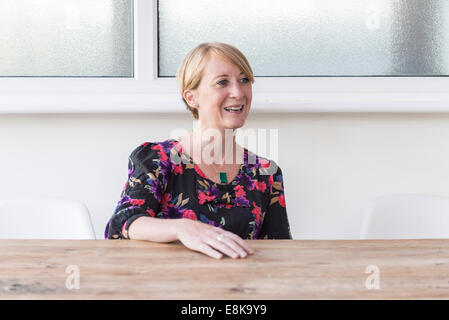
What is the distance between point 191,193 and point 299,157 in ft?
2.42

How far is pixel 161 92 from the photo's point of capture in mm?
2111

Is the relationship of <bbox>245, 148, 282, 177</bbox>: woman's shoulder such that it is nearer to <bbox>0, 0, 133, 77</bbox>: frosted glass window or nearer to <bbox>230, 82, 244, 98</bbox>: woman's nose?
<bbox>230, 82, 244, 98</bbox>: woman's nose

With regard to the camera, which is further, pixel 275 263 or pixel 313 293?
pixel 275 263

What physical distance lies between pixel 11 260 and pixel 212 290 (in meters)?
0.49

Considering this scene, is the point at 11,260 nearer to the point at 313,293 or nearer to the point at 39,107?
the point at 313,293

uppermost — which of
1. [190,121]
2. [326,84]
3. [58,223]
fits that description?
[326,84]

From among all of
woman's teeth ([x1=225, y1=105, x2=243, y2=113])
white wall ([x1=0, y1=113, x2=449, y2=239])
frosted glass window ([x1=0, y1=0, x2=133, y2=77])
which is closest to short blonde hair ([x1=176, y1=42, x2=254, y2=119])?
woman's teeth ([x1=225, y1=105, x2=243, y2=113])

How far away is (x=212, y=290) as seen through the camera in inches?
35.7

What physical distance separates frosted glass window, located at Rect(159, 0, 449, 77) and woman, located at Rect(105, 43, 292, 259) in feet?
1.85

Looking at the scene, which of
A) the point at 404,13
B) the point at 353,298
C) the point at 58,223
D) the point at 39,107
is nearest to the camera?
the point at 353,298

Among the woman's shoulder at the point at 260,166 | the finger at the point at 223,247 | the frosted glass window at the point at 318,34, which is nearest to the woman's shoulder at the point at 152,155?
the woman's shoulder at the point at 260,166

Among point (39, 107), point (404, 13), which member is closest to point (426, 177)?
point (404, 13)

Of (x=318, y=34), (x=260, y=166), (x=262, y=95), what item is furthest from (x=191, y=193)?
(x=318, y=34)

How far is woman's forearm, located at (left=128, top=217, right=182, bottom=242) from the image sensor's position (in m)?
1.23
